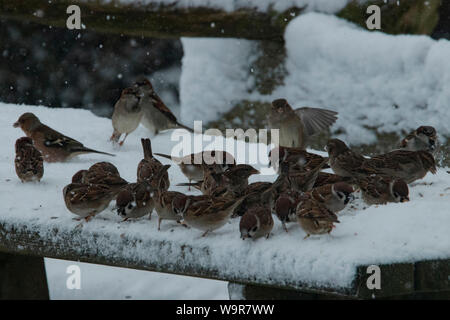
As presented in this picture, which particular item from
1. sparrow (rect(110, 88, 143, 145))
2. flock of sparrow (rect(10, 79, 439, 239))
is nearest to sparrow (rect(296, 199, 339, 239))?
flock of sparrow (rect(10, 79, 439, 239))

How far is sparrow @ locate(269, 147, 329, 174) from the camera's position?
18.1 ft

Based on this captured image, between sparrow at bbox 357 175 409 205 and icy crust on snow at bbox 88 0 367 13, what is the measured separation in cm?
399

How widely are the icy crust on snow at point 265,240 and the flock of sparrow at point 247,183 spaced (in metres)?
0.09

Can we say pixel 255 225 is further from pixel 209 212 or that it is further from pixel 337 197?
pixel 337 197

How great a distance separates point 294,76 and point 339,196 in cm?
493

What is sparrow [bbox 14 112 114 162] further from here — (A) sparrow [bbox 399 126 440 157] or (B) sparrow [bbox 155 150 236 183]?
(A) sparrow [bbox 399 126 440 157]

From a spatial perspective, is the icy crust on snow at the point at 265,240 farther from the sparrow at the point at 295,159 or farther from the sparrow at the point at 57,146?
the sparrow at the point at 57,146

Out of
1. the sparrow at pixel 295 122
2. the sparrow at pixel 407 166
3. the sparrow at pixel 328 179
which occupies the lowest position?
the sparrow at pixel 328 179

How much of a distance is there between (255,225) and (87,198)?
103 centimetres

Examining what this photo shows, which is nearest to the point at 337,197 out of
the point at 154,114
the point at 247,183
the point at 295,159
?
the point at 247,183

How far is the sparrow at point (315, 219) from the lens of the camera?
13.5 ft

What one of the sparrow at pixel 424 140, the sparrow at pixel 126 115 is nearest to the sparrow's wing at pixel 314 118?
the sparrow at pixel 424 140

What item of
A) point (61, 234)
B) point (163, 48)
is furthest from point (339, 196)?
point (163, 48)

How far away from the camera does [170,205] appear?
176 inches
